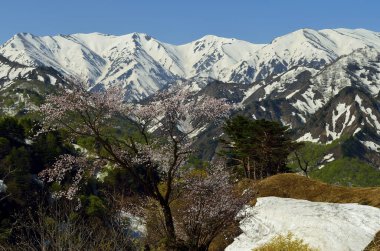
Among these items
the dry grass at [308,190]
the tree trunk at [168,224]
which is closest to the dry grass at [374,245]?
the dry grass at [308,190]

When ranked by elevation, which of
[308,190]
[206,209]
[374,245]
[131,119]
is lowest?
[308,190]

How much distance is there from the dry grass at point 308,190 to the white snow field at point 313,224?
4496 mm

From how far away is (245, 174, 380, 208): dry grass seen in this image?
1683 inches

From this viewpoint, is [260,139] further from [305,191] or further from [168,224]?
[168,224]

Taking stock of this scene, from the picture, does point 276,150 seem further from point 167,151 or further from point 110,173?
point 110,173

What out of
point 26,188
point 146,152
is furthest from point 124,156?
point 26,188

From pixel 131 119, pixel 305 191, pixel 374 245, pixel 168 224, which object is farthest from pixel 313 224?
pixel 131 119

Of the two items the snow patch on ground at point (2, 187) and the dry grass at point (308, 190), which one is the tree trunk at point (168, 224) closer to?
the dry grass at point (308, 190)

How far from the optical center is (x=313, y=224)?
108 ft

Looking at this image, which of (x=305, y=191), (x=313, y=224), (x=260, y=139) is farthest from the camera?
(x=260, y=139)

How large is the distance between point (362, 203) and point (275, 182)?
10674 millimetres

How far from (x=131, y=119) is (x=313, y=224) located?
50.7ft

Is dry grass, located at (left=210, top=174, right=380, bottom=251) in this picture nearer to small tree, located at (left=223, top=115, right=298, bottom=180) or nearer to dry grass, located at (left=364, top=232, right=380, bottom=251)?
dry grass, located at (left=364, top=232, right=380, bottom=251)

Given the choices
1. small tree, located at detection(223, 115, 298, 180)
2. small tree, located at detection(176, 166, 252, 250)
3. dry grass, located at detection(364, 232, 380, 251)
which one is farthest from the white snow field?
small tree, located at detection(223, 115, 298, 180)
